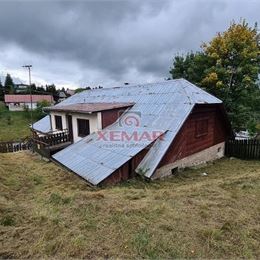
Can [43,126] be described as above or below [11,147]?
above

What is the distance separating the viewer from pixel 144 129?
10.2 meters

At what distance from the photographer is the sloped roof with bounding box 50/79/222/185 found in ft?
27.8

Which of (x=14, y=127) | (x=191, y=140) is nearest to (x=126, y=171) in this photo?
(x=191, y=140)

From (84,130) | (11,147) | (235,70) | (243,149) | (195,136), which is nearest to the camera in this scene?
(195,136)

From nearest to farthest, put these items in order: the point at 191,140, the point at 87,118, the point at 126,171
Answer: the point at 126,171
the point at 191,140
the point at 87,118

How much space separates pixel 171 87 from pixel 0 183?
9.73 metres

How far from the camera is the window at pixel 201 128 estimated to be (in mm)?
11102

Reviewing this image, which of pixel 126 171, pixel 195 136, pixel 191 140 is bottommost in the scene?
pixel 126 171

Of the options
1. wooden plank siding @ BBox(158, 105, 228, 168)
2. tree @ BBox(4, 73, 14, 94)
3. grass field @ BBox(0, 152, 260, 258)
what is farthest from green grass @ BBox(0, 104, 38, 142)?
tree @ BBox(4, 73, 14, 94)

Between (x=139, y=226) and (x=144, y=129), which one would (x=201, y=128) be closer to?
(x=144, y=129)

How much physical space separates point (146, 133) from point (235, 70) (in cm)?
967

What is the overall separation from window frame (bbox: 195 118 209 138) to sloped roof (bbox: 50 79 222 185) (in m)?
1.14

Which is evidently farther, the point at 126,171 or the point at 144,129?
the point at 144,129

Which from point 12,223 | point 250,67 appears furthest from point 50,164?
point 250,67
